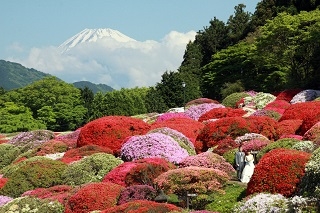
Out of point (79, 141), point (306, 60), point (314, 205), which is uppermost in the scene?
point (306, 60)

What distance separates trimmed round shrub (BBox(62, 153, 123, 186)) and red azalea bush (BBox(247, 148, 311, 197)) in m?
8.02

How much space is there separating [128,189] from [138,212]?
335 centimetres

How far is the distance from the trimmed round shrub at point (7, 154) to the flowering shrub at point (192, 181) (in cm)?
1708

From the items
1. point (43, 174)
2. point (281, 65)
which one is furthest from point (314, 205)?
point (281, 65)

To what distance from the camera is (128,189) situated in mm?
17422

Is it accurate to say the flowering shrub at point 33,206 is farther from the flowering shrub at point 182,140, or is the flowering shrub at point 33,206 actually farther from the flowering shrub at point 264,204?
the flowering shrub at point 182,140

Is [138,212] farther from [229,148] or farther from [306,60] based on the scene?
[306,60]

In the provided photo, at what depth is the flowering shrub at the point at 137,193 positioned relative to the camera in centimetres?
Result: 1694

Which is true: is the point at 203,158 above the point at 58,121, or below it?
below

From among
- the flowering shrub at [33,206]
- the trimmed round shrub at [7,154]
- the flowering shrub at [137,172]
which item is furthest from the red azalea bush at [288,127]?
the trimmed round shrub at [7,154]

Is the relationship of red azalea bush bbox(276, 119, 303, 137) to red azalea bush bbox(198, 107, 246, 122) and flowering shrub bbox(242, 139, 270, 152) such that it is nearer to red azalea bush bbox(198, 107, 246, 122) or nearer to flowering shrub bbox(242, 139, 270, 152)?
flowering shrub bbox(242, 139, 270, 152)

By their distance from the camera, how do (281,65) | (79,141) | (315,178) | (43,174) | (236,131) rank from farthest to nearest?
(281,65)
(79,141)
(236,131)
(43,174)
(315,178)

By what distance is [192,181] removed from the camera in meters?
17.3

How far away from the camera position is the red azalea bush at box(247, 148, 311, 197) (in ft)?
47.3
